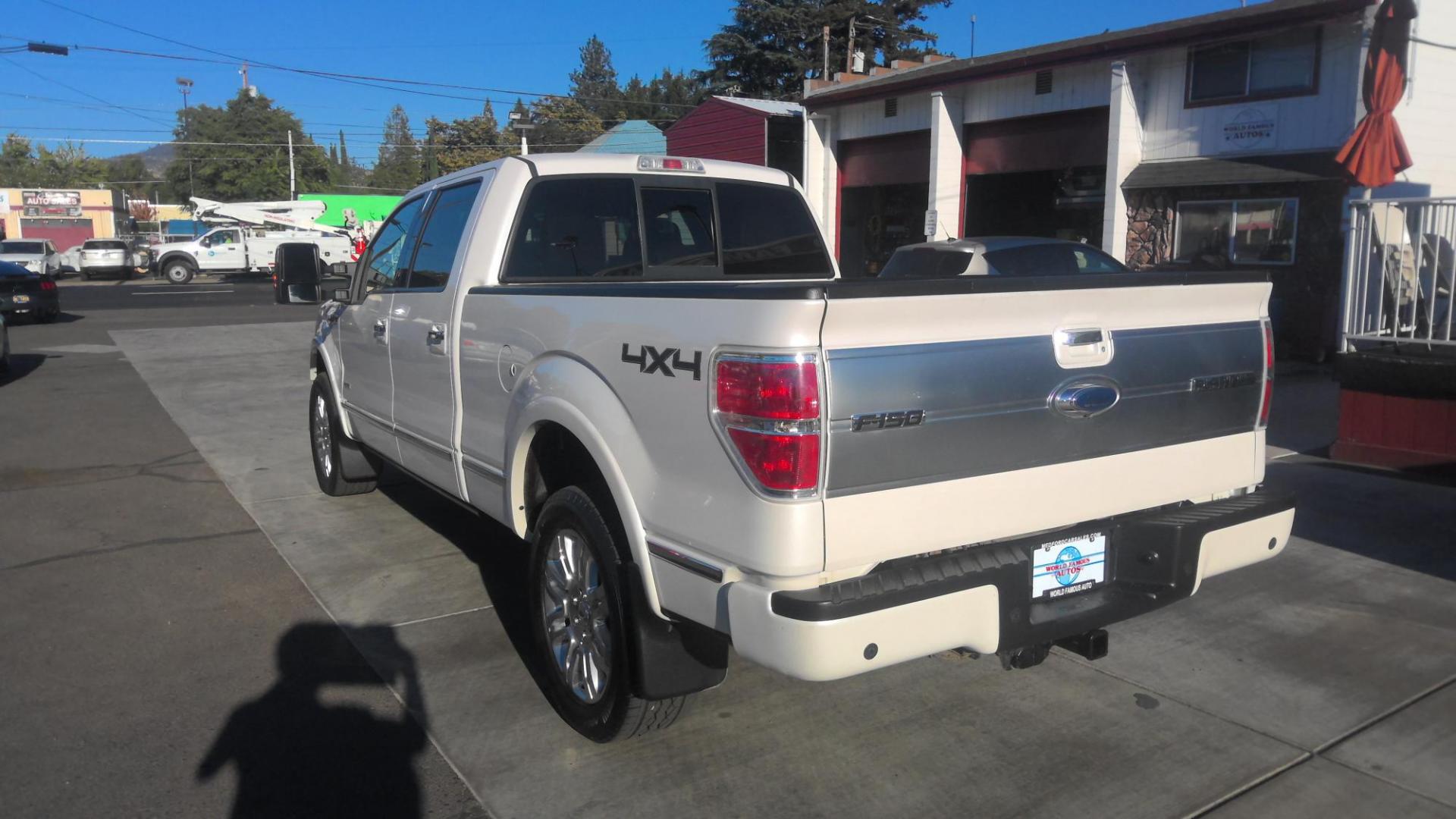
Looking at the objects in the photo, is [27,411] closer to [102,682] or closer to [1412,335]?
[102,682]

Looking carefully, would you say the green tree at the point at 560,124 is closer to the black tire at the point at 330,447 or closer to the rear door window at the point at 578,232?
the black tire at the point at 330,447

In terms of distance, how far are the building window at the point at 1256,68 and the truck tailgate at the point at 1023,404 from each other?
12.8 meters

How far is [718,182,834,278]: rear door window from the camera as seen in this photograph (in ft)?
17.0

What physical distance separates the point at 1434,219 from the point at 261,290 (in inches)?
1299

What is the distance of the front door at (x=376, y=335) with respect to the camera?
5605 millimetres

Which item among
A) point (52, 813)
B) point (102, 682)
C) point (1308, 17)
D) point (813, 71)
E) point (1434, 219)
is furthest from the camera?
point (813, 71)

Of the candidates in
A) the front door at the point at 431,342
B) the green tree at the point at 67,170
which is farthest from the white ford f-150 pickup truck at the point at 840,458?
the green tree at the point at 67,170

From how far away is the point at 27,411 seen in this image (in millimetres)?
10859

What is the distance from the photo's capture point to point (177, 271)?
38.7 meters

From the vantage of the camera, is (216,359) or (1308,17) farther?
(216,359)

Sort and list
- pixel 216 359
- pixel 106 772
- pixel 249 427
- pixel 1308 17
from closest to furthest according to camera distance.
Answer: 1. pixel 106 772
2. pixel 249 427
3. pixel 1308 17
4. pixel 216 359

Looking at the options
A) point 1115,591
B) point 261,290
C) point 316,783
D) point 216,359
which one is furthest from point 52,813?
point 261,290

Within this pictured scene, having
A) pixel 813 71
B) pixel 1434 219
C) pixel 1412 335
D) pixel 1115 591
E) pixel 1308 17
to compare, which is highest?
pixel 813 71

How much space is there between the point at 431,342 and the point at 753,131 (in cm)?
2094
